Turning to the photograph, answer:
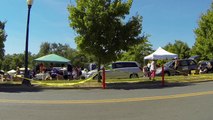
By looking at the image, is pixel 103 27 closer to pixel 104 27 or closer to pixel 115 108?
pixel 104 27

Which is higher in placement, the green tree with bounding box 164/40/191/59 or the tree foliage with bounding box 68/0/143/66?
the green tree with bounding box 164/40/191/59

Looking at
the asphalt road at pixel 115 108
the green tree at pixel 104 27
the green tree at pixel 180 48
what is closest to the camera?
the asphalt road at pixel 115 108

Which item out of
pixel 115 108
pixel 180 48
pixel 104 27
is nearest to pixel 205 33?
pixel 104 27

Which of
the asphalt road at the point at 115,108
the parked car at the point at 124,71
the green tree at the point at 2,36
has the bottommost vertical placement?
the asphalt road at the point at 115,108

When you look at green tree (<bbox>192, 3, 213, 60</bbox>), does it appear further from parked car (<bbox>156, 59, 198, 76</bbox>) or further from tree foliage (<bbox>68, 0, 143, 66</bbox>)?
tree foliage (<bbox>68, 0, 143, 66</bbox>)

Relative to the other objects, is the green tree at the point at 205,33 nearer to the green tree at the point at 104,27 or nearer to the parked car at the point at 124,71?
the parked car at the point at 124,71

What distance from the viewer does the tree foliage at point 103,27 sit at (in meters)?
22.9

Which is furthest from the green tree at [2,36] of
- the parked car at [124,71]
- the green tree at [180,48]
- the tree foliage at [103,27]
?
the green tree at [180,48]

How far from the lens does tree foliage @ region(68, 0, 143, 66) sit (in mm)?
22922

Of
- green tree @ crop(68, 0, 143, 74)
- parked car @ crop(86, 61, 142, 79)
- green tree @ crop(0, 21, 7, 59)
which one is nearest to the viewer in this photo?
green tree @ crop(68, 0, 143, 74)

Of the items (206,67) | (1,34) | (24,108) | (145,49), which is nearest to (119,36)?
(1,34)

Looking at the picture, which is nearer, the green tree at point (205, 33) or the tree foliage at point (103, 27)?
the tree foliage at point (103, 27)

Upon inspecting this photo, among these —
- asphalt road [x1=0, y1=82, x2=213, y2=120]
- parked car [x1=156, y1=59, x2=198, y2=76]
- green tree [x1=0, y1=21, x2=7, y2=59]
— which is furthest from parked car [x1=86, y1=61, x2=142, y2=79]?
asphalt road [x1=0, y1=82, x2=213, y2=120]

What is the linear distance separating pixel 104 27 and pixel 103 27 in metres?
0.06
